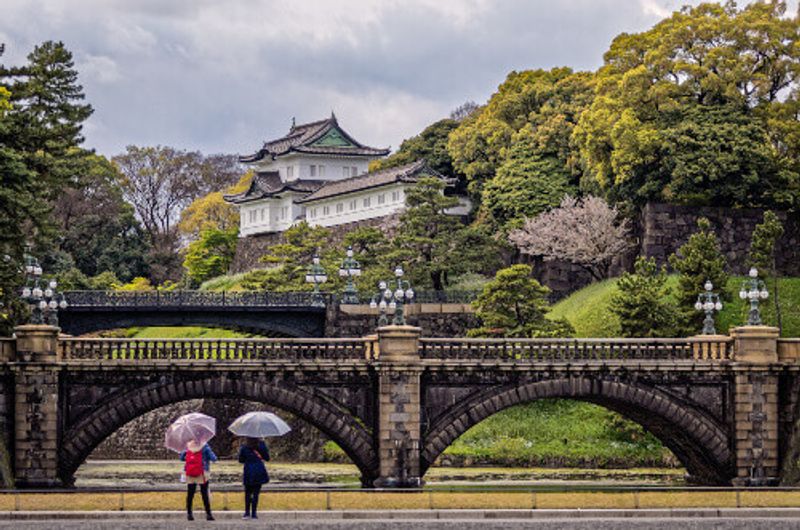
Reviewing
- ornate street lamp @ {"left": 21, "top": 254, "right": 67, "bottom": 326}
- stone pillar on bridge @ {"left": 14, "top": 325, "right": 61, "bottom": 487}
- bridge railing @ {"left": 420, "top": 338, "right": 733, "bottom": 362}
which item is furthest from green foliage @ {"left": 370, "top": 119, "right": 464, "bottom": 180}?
stone pillar on bridge @ {"left": 14, "top": 325, "right": 61, "bottom": 487}

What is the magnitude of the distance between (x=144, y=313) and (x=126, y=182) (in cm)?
6898

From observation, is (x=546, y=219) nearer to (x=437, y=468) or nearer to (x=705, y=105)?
(x=705, y=105)

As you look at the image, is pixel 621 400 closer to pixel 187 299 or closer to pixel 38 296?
pixel 38 296

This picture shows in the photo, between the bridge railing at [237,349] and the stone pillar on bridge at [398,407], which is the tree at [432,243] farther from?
the stone pillar on bridge at [398,407]

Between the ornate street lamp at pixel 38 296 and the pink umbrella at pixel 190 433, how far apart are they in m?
20.8

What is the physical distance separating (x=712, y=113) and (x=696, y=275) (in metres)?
12.0

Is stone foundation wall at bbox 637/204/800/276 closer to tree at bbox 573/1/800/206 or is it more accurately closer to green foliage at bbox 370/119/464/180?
tree at bbox 573/1/800/206

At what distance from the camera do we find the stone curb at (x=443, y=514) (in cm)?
4688

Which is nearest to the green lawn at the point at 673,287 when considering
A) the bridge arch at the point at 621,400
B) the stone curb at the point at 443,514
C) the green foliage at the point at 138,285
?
the bridge arch at the point at 621,400

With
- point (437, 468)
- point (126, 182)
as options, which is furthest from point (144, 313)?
point (126, 182)

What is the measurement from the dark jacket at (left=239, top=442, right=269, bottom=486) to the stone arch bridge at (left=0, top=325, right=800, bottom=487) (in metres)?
19.2

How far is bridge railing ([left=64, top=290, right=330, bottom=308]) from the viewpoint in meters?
90.1

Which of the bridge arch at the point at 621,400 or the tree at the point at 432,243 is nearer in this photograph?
the bridge arch at the point at 621,400

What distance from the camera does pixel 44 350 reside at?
64.4m
